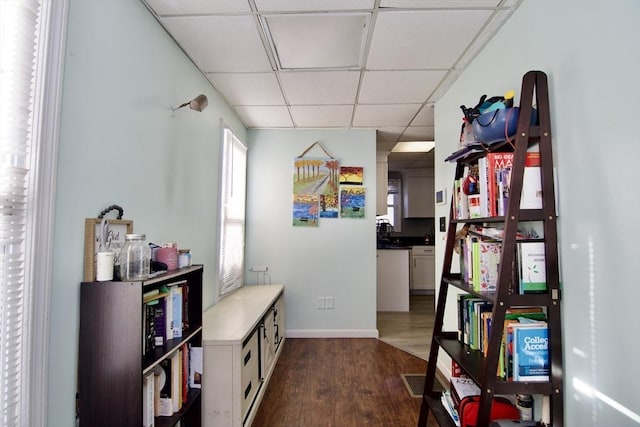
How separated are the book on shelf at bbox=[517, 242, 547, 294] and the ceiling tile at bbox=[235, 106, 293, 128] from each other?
8.12ft

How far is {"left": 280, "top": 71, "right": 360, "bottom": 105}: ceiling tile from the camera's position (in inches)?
93.3

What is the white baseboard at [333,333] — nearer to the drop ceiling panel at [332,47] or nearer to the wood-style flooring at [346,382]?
the wood-style flooring at [346,382]

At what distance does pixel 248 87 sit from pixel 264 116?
0.68 metres

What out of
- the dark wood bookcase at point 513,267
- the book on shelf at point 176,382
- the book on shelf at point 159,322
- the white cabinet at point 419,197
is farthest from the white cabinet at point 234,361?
the white cabinet at point 419,197

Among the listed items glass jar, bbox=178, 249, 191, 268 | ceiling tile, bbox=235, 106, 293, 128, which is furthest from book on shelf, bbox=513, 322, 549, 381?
ceiling tile, bbox=235, 106, 293, 128

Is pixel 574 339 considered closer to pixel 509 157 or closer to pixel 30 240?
pixel 509 157

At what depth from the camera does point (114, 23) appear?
139cm

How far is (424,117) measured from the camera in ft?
10.7

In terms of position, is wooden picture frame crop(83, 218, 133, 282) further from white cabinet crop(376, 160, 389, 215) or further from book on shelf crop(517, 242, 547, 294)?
white cabinet crop(376, 160, 389, 215)

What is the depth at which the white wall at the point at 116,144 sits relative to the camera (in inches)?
44.9

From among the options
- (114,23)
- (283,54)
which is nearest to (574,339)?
(283,54)

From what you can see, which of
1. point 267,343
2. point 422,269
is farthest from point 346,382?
point 422,269

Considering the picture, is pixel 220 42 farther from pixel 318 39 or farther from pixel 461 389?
pixel 461 389

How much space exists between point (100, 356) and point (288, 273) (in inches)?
99.5
